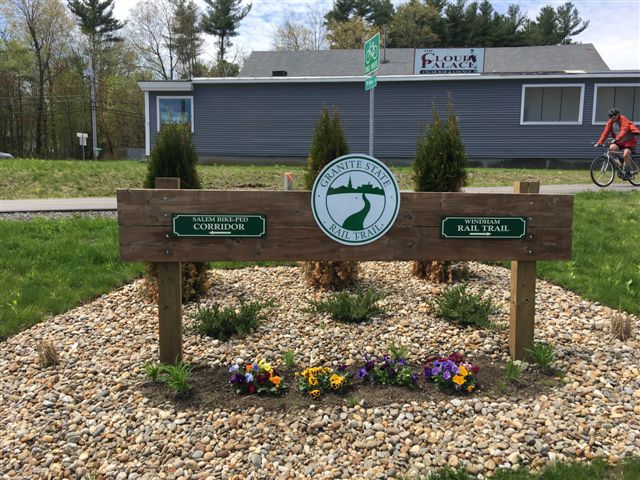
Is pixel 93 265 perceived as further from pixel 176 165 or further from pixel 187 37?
pixel 187 37

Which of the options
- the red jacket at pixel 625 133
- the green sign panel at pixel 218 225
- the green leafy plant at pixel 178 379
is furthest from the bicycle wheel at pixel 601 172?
the green leafy plant at pixel 178 379

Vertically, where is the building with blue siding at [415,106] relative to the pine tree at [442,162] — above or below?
above

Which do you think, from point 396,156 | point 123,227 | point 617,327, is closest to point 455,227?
point 617,327

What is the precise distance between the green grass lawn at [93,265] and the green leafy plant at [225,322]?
1565mm

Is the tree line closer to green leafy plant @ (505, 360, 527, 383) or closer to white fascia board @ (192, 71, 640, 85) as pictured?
white fascia board @ (192, 71, 640, 85)

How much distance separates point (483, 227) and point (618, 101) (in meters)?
19.6

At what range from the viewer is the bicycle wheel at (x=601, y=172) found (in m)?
12.1

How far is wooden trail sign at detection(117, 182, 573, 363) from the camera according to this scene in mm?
3479

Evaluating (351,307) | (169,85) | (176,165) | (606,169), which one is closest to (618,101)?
(606,169)

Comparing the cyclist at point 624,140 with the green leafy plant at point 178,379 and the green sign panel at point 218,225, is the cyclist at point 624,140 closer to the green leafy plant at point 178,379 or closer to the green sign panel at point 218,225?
the green sign panel at point 218,225

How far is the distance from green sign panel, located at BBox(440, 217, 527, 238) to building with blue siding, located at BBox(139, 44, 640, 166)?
1704 cm

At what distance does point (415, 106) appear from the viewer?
20.4 m

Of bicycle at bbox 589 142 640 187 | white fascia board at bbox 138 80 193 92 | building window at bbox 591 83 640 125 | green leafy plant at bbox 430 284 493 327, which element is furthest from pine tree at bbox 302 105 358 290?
building window at bbox 591 83 640 125

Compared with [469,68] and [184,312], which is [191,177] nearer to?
[184,312]
